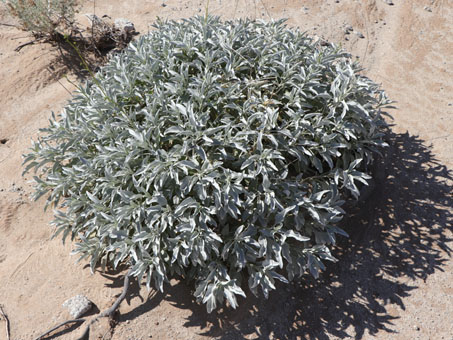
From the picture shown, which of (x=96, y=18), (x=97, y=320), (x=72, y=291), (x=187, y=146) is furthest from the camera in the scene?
(x=96, y=18)

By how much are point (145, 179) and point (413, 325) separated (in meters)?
2.60

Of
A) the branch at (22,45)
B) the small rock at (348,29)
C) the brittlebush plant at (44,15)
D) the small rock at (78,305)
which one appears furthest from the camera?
the small rock at (348,29)

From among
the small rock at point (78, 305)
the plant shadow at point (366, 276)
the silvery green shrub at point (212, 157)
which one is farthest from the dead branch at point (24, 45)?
the plant shadow at point (366, 276)

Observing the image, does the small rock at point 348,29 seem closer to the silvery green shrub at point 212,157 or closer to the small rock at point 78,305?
the silvery green shrub at point 212,157

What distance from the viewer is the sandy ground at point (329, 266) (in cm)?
320

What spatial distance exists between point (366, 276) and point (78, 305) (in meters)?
2.63

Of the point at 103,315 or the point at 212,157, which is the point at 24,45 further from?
the point at 103,315

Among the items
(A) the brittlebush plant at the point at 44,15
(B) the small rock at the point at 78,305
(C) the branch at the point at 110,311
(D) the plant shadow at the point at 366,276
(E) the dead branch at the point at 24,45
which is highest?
(A) the brittlebush plant at the point at 44,15

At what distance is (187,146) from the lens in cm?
293

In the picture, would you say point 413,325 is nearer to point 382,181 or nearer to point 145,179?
point 382,181

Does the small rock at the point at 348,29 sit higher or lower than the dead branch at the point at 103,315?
lower

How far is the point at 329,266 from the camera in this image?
141 inches

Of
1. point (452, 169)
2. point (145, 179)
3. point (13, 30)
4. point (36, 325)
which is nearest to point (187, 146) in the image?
point (145, 179)

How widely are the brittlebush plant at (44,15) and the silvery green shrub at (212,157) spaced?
8.55 ft
